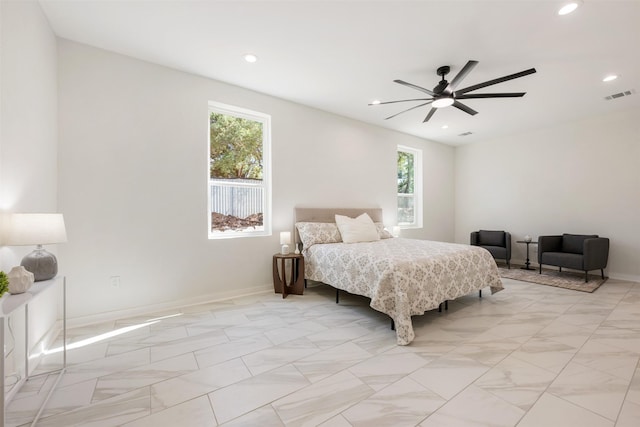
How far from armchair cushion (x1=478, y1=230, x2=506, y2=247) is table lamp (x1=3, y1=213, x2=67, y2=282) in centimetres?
673

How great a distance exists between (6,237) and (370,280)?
2.71 m

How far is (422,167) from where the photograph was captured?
20.7ft

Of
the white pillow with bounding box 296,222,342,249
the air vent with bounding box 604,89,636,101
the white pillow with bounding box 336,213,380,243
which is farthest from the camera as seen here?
A: the white pillow with bounding box 336,213,380,243

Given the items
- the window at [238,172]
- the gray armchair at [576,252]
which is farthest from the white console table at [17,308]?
the gray armchair at [576,252]

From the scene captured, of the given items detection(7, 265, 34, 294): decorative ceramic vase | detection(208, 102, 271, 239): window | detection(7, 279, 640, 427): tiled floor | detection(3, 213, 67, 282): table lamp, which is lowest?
detection(7, 279, 640, 427): tiled floor

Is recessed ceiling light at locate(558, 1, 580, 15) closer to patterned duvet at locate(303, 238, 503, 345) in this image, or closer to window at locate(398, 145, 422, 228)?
patterned duvet at locate(303, 238, 503, 345)

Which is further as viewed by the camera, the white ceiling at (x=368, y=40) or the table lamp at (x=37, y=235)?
the white ceiling at (x=368, y=40)

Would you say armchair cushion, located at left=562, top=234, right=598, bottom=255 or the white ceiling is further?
armchair cushion, located at left=562, top=234, right=598, bottom=255

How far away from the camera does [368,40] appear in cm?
269

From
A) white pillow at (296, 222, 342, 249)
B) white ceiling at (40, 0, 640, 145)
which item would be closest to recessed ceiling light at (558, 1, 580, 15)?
white ceiling at (40, 0, 640, 145)

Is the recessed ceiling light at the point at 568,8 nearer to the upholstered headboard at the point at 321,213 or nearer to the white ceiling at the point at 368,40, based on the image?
the white ceiling at the point at 368,40

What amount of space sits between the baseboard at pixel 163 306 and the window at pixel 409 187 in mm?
3491

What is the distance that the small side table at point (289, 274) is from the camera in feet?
12.2

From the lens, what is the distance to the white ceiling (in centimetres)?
229
